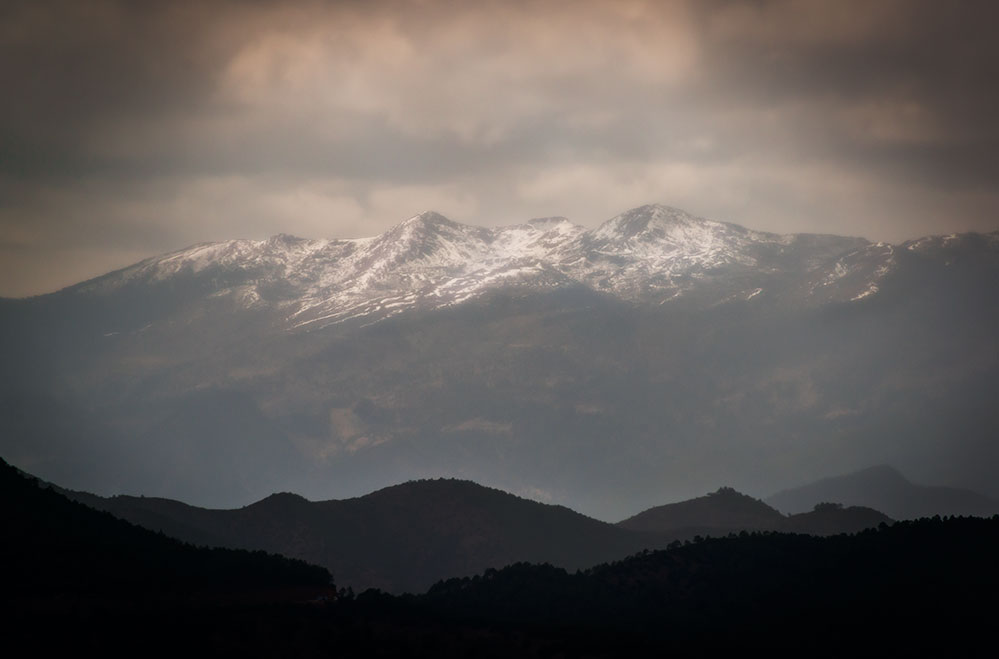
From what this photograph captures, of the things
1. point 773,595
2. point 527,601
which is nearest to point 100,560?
point 527,601

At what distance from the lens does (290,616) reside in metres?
115

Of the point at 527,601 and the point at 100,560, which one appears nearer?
the point at 100,560

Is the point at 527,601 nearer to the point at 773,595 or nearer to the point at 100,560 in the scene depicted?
the point at 773,595

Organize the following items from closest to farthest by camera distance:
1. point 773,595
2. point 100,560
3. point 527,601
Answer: point 100,560, point 773,595, point 527,601

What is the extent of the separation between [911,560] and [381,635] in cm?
6903

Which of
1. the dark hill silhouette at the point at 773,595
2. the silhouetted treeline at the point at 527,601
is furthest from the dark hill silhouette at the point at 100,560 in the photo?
the dark hill silhouette at the point at 773,595

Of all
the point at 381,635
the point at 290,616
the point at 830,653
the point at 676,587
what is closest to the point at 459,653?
the point at 381,635

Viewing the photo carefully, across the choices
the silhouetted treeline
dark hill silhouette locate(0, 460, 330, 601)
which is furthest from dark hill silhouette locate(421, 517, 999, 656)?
dark hill silhouette locate(0, 460, 330, 601)

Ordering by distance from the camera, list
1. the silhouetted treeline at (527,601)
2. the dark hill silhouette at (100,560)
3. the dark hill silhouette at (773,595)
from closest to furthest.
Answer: the silhouetted treeline at (527,601) < the dark hill silhouette at (100,560) < the dark hill silhouette at (773,595)

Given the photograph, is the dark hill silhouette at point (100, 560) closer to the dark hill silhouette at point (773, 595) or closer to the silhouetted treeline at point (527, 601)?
the silhouetted treeline at point (527, 601)

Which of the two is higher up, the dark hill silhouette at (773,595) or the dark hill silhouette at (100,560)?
the dark hill silhouette at (100,560)

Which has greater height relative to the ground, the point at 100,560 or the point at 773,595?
the point at 100,560

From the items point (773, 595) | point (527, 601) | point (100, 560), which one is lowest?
point (773, 595)

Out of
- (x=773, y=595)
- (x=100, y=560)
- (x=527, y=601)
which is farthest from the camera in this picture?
(x=527, y=601)
